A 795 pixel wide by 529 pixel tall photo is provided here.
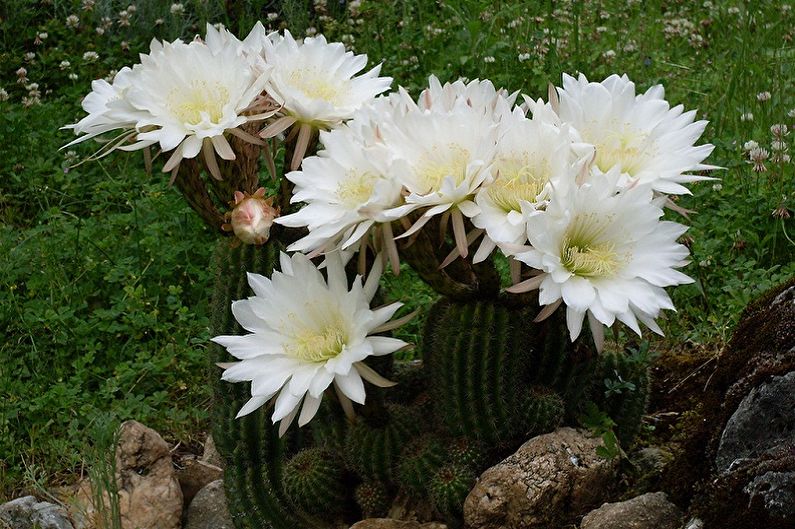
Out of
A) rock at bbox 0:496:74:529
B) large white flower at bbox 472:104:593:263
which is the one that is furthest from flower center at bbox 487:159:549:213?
rock at bbox 0:496:74:529

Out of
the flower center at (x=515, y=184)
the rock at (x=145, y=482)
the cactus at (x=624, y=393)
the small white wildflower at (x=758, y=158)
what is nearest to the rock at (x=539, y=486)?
the cactus at (x=624, y=393)

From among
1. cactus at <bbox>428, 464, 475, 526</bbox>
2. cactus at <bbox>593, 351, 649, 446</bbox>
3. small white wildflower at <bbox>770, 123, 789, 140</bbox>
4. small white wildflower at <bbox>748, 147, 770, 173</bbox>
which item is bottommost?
cactus at <bbox>428, 464, 475, 526</bbox>

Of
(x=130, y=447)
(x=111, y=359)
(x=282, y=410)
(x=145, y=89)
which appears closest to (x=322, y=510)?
(x=282, y=410)

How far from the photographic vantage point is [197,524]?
3637 mm

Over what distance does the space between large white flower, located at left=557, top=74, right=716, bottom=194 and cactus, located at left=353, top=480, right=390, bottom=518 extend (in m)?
1.11

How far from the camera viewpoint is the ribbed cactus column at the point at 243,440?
9.97ft

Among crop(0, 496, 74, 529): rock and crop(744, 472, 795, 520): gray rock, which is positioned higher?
crop(744, 472, 795, 520): gray rock

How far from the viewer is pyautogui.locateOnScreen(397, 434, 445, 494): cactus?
2877 millimetres

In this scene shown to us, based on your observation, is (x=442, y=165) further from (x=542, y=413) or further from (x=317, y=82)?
(x=542, y=413)

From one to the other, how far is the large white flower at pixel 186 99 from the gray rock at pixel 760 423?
1449mm

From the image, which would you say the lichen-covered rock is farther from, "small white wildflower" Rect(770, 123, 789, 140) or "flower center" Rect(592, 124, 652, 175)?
"small white wildflower" Rect(770, 123, 789, 140)

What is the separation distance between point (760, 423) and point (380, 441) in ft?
3.38

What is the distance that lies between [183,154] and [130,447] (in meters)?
1.40

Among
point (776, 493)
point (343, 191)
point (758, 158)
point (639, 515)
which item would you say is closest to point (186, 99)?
point (343, 191)
